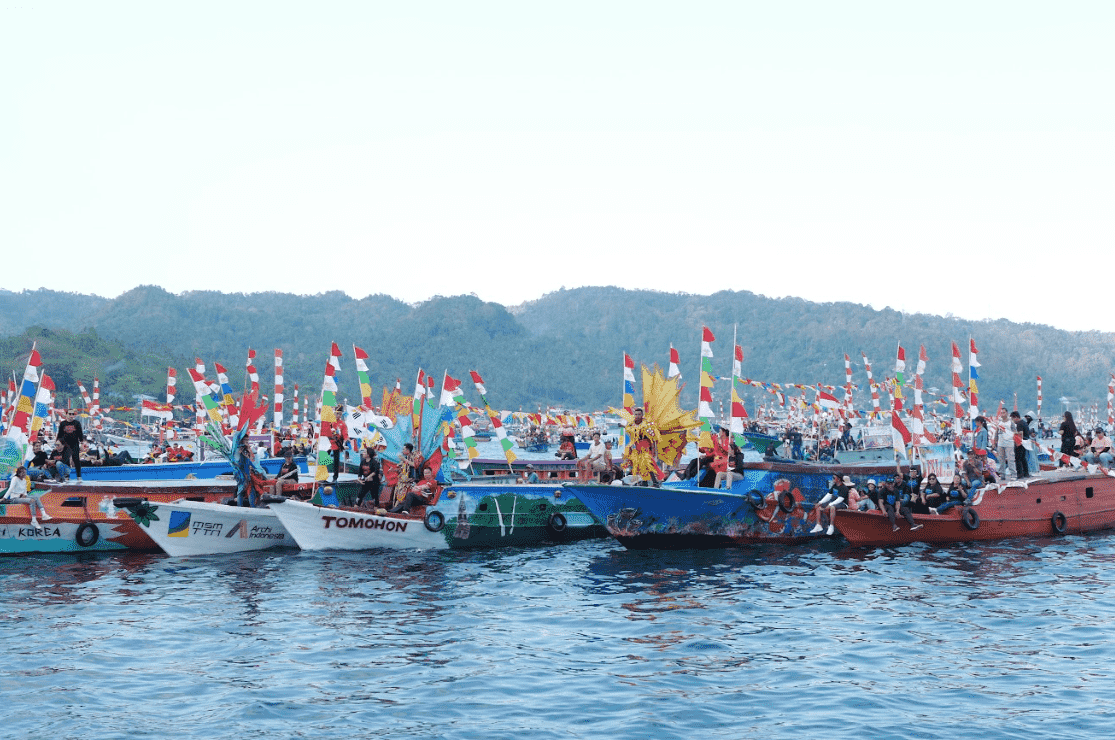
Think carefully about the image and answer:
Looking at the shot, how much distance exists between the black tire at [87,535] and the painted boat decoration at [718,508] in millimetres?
11980

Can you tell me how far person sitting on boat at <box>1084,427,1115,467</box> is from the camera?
32.2 metres

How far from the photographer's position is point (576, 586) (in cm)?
2338

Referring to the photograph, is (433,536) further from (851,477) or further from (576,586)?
(851,477)

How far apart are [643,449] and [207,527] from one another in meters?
11.1

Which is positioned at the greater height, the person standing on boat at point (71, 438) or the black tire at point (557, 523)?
the person standing on boat at point (71, 438)

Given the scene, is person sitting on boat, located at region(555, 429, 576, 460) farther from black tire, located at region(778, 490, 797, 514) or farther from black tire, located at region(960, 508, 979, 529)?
black tire, located at region(960, 508, 979, 529)

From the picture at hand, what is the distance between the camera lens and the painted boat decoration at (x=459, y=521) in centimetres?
2723

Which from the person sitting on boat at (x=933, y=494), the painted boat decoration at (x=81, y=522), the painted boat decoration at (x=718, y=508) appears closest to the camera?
the painted boat decoration at (x=81, y=522)

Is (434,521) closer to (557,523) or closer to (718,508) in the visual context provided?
(557,523)

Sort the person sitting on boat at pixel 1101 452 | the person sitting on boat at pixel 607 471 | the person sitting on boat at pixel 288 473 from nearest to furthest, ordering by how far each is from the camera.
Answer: the person sitting on boat at pixel 607 471 < the person sitting on boat at pixel 288 473 < the person sitting on boat at pixel 1101 452

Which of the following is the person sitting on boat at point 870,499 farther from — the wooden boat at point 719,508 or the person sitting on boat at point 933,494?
the person sitting on boat at point 933,494

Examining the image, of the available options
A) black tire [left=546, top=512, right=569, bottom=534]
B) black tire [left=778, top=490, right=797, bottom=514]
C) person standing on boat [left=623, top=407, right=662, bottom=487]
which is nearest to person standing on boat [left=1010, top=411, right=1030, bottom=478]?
black tire [left=778, top=490, right=797, bottom=514]

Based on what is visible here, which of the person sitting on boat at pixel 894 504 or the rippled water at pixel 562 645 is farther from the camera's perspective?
the person sitting on boat at pixel 894 504

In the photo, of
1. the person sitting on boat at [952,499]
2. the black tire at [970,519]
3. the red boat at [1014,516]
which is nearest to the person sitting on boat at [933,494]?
the person sitting on boat at [952,499]
